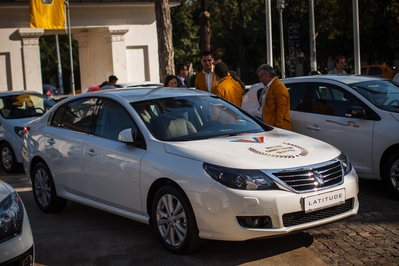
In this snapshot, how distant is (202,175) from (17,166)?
23.5ft

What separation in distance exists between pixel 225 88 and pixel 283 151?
352cm

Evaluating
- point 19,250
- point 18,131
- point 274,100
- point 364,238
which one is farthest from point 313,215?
point 18,131

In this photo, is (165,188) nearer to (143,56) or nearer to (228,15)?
(143,56)

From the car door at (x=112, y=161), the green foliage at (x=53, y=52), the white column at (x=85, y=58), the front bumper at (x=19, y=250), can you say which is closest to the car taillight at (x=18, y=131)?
the car door at (x=112, y=161)

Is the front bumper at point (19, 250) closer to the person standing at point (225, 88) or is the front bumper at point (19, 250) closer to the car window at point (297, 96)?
Answer: the person standing at point (225, 88)

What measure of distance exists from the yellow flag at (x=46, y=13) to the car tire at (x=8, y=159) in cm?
1124

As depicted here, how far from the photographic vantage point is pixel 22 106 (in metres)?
12.5

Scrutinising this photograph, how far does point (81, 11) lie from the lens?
80.0ft

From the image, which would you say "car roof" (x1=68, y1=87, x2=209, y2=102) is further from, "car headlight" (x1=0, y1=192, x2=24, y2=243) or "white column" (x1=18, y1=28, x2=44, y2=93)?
"white column" (x1=18, y1=28, x2=44, y2=93)

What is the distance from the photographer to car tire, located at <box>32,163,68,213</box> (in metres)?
7.77

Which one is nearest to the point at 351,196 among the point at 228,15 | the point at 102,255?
the point at 102,255

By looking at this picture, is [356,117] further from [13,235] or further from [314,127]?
[13,235]

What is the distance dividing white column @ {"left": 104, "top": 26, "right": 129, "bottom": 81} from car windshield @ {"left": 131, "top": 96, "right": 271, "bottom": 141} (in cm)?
1805

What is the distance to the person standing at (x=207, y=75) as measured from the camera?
399 inches
